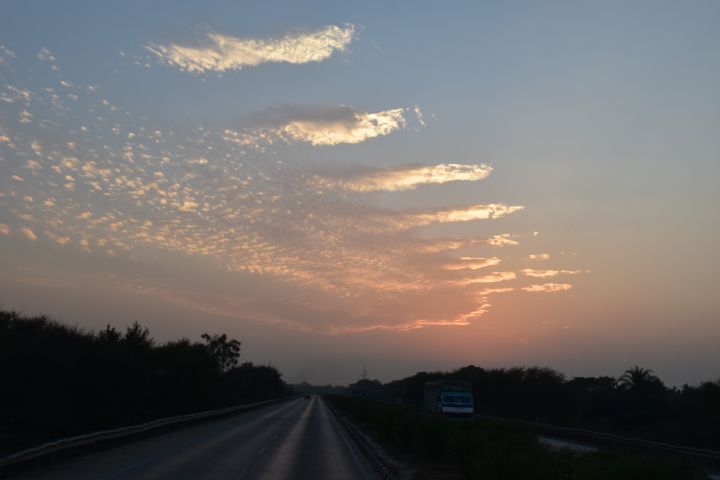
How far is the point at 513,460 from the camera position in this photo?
1399 cm

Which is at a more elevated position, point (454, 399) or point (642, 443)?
point (454, 399)

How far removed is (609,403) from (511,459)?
6538cm

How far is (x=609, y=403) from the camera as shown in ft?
244

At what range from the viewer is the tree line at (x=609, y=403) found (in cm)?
4775

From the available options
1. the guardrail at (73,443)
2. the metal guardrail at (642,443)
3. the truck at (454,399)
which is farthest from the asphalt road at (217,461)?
the truck at (454,399)

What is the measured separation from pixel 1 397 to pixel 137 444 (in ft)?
23.9

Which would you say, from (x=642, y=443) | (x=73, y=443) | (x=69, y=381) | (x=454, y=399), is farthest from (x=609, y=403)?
(x=73, y=443)

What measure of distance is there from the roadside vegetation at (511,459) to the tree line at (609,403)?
2309 centimetres

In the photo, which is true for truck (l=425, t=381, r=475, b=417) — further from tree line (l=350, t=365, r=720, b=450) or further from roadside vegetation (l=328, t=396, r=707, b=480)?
roadside vegetation (l=328, t=396, r=707, b=480)

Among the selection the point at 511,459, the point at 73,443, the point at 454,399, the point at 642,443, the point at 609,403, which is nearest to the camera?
the point at 511,459

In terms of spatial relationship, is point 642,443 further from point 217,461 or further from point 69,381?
point 69,381

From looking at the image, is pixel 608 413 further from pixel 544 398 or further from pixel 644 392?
pixel 544 398

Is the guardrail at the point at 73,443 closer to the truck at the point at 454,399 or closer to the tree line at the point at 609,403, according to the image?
the truck at the point at 454,399

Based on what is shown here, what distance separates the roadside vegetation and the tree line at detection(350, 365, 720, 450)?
23.1 m
